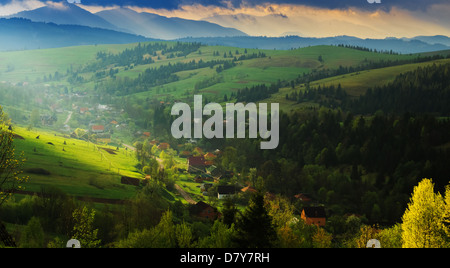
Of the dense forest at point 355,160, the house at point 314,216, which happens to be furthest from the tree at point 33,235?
the house at point 314,216

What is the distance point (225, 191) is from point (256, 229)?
59.9 m

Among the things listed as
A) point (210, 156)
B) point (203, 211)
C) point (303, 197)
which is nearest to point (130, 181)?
point (203, 211)

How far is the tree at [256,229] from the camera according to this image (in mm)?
34938

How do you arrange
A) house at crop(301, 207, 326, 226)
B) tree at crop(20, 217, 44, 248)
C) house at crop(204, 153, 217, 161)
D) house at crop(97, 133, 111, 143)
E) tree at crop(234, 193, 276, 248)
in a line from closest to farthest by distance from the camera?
tree at crop(234, 193, 276, 248) → tree at crop(20, 217, 44, 248) → house at crop(301, 207, 326, 226) → house at crop(204, 153, 217, 161) → house at crop(97, 133, 111, 143)

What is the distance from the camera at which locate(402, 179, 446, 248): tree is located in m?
38.2

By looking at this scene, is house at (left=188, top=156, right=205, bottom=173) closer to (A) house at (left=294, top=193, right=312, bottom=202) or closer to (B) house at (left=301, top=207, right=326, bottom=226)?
(A) house at (left=294, top=193, right=312, bottom=202)

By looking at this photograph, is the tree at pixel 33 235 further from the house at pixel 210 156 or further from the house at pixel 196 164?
the house at pixel 210 156

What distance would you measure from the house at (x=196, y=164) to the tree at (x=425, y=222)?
278 ft

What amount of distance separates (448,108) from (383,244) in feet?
474

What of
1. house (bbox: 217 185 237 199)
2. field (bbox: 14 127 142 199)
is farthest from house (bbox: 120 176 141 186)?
house (bbox: 217 185 237 199)

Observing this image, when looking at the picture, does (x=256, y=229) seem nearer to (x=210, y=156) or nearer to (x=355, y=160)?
(x=355, y=160)

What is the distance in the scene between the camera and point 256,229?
115ft

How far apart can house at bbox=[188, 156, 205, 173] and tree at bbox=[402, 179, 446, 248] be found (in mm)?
84754
